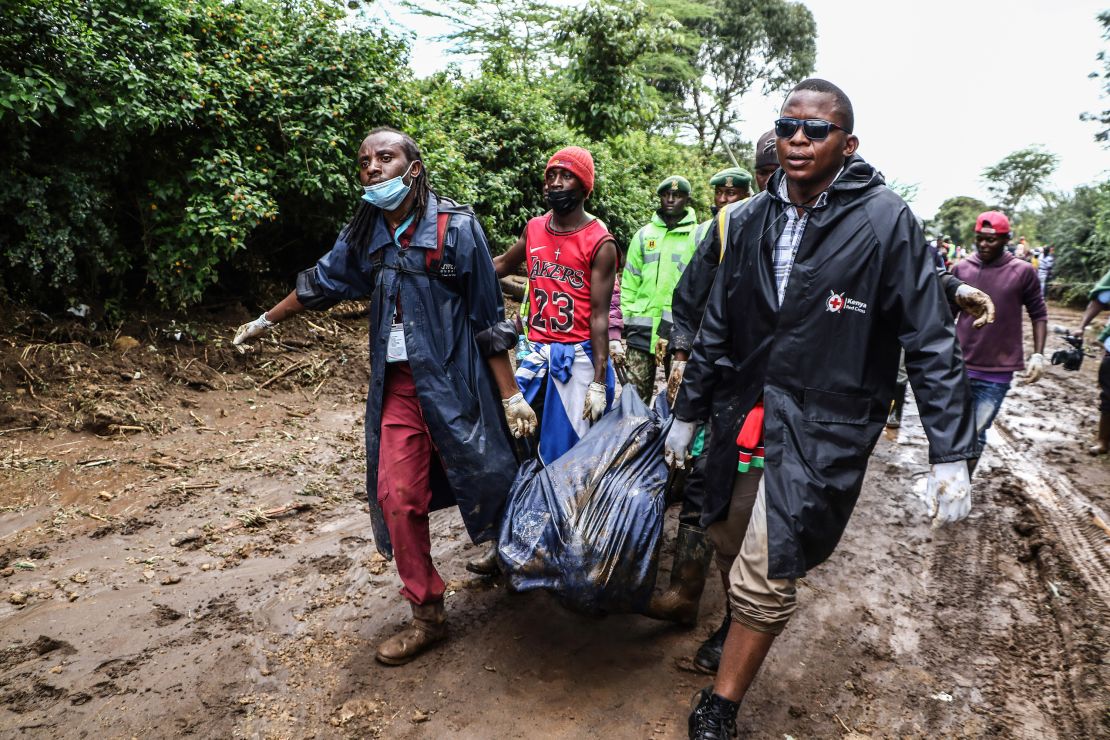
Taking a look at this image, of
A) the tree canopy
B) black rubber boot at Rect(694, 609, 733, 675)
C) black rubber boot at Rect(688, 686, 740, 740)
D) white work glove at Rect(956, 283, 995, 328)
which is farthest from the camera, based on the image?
the tree canopy

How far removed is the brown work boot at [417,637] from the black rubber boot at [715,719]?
3.59 feet

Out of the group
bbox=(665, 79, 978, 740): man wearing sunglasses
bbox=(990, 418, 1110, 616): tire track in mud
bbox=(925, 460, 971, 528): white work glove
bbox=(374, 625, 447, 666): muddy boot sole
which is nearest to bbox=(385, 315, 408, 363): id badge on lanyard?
bbox=(374, 625, 447, 666): muddy boot sole

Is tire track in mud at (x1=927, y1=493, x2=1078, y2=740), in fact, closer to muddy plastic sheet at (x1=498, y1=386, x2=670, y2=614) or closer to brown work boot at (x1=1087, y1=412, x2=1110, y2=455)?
muddy plastic sheet at (x1=498, y1=386, x2=670, y2=614)

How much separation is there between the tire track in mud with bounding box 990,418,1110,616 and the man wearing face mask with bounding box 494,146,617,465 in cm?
260

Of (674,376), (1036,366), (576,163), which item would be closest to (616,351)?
(674,376)

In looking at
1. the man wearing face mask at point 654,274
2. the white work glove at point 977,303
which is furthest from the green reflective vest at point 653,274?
the white work glove at point 977,303

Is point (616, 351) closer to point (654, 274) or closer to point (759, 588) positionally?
point (654, 274)

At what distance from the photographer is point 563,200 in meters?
3.53

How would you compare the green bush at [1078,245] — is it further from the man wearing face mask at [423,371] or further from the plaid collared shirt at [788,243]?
the man wearing face mask at [423,371]

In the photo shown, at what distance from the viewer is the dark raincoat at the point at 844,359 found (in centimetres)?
209

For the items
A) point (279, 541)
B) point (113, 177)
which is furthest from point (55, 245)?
point (279, 541)

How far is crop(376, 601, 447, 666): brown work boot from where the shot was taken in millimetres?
2766

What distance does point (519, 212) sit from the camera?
9250 mm

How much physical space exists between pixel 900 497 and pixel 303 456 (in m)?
4.07
